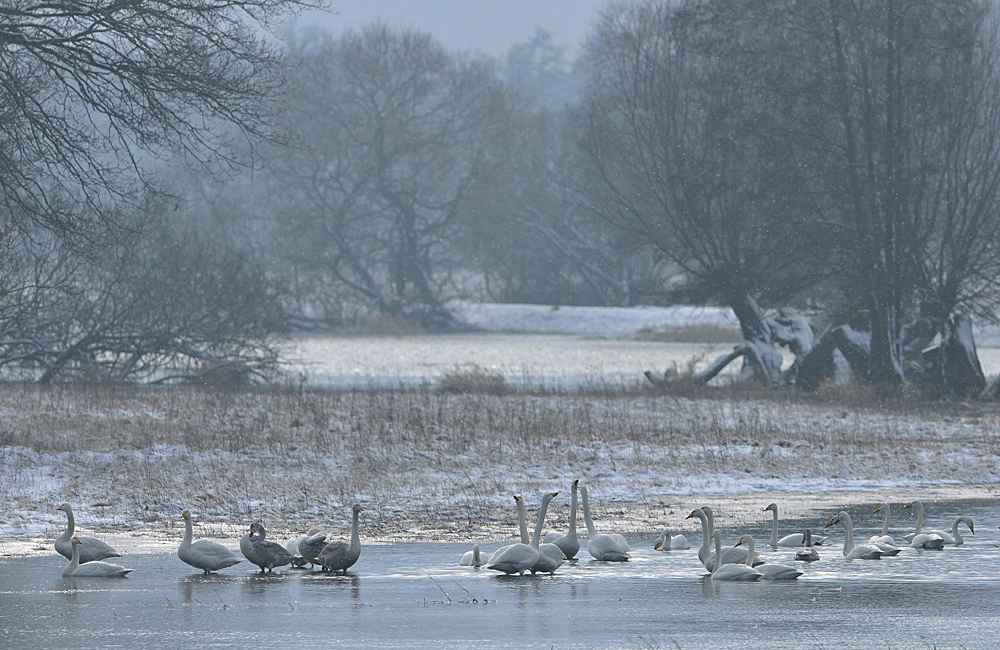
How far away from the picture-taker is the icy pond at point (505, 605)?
8188 millimetres

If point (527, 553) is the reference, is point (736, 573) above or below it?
below

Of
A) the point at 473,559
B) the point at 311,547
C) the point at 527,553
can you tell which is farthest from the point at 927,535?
the point at 311,547

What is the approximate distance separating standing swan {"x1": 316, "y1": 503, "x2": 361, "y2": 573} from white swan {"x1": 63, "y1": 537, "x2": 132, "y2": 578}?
62.2 inches

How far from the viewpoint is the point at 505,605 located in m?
9.45

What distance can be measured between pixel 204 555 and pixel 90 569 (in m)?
0.89

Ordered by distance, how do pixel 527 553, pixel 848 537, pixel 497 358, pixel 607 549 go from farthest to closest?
pixel 497 358
pixel 848 537
pixel 607 549
pixel 527 553

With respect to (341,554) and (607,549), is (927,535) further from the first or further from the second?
(341,554)

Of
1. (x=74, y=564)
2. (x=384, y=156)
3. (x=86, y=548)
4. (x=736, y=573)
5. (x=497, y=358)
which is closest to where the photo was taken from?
(x=74, y=564)

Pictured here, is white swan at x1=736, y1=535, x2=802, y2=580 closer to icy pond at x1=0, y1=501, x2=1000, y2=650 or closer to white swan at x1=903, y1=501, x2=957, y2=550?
icy pond at x1=0, y1=501, x2=1000, y2=650

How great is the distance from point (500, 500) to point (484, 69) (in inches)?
1994

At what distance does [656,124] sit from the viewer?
30703 millimetres

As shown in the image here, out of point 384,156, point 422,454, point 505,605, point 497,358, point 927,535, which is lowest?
point 505,605

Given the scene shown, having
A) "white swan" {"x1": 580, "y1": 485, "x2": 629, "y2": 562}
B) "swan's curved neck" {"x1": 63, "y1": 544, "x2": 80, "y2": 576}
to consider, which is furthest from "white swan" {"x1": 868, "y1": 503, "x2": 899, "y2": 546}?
"swan's curved neck" {"x1": 63, "y1": 544, "x2": 80, "y2": 576}

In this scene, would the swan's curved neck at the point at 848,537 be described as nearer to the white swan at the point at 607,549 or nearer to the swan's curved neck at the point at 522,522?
the white swan at the point at 607,549
